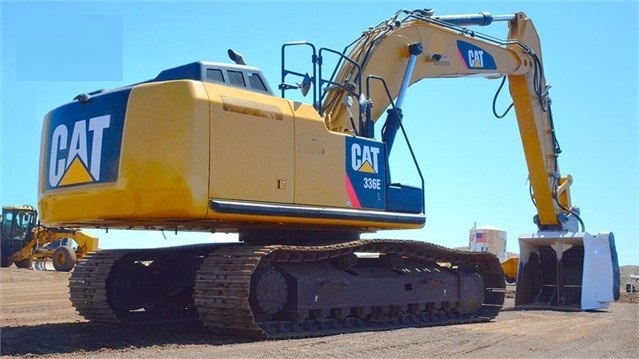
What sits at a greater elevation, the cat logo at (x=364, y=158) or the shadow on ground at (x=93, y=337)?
the cat logo at (x=364, y=158)

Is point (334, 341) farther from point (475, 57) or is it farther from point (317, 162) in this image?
point (475, 57)

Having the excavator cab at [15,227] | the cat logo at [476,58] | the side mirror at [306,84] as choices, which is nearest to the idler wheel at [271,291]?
the side mirror at [306,84]

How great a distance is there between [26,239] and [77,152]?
26.5 metres

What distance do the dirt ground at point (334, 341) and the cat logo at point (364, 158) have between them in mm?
2326

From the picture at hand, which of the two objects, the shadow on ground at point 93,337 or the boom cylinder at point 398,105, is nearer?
the shadow on ground at point 93,337

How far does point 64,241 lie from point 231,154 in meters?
26.8

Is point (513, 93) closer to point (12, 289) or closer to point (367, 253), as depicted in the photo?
point (367, 253)

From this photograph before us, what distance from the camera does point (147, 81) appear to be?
1045 centimetres

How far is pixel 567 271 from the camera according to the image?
16797 millimetres

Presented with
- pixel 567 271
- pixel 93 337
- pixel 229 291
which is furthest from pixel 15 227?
pixel 229 291

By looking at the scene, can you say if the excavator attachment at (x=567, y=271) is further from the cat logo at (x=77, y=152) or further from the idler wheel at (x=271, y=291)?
the cat logo at (x=77, y=152)

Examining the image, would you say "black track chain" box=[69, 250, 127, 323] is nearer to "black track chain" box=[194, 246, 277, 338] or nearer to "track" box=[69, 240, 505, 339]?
"track" box=[69, 240, 505, 339]

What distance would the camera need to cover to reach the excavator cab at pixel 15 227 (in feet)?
113

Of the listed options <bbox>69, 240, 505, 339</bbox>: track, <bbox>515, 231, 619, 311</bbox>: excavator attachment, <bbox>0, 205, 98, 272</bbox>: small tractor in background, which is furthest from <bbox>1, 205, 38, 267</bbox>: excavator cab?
<bbox>69, 240, 505, 339</bbox>: track
